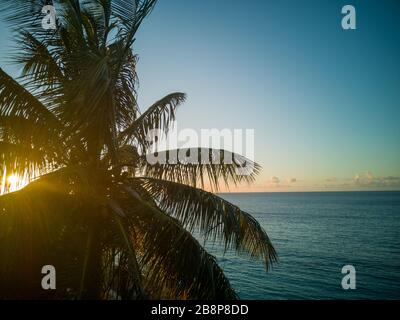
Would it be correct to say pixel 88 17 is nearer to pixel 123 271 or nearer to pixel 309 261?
pixel 123 271

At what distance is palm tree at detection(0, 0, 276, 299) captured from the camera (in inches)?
174

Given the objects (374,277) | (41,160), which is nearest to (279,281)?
(374,277)

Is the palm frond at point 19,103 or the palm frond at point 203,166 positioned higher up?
the palm frond at point 19,103

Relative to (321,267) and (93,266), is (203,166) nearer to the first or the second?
(93,266)

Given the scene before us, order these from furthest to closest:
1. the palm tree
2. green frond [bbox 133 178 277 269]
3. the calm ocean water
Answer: the calm ocean water < green frond [bbox 133 178 277 269] < the palm tree

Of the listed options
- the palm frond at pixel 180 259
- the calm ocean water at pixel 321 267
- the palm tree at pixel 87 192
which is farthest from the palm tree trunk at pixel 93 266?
the calm ocean water at pixel 321 267

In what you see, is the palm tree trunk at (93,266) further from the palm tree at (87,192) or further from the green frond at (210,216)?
the green frond at (210,216)

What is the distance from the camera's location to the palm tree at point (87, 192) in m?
4.41

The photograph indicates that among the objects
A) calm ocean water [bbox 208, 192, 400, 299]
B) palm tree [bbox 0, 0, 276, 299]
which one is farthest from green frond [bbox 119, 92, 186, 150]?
calm ocean water [bbox 208, 192, 400, 299]

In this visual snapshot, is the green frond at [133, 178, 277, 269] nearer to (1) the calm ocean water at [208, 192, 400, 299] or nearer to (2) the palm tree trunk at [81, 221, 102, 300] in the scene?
(2) the palm tree trunk at [81, 221, 102, 300]

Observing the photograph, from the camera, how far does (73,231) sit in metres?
5.38

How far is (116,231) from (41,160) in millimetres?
1828

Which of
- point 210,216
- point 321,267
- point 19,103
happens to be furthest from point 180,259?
point 321,267
